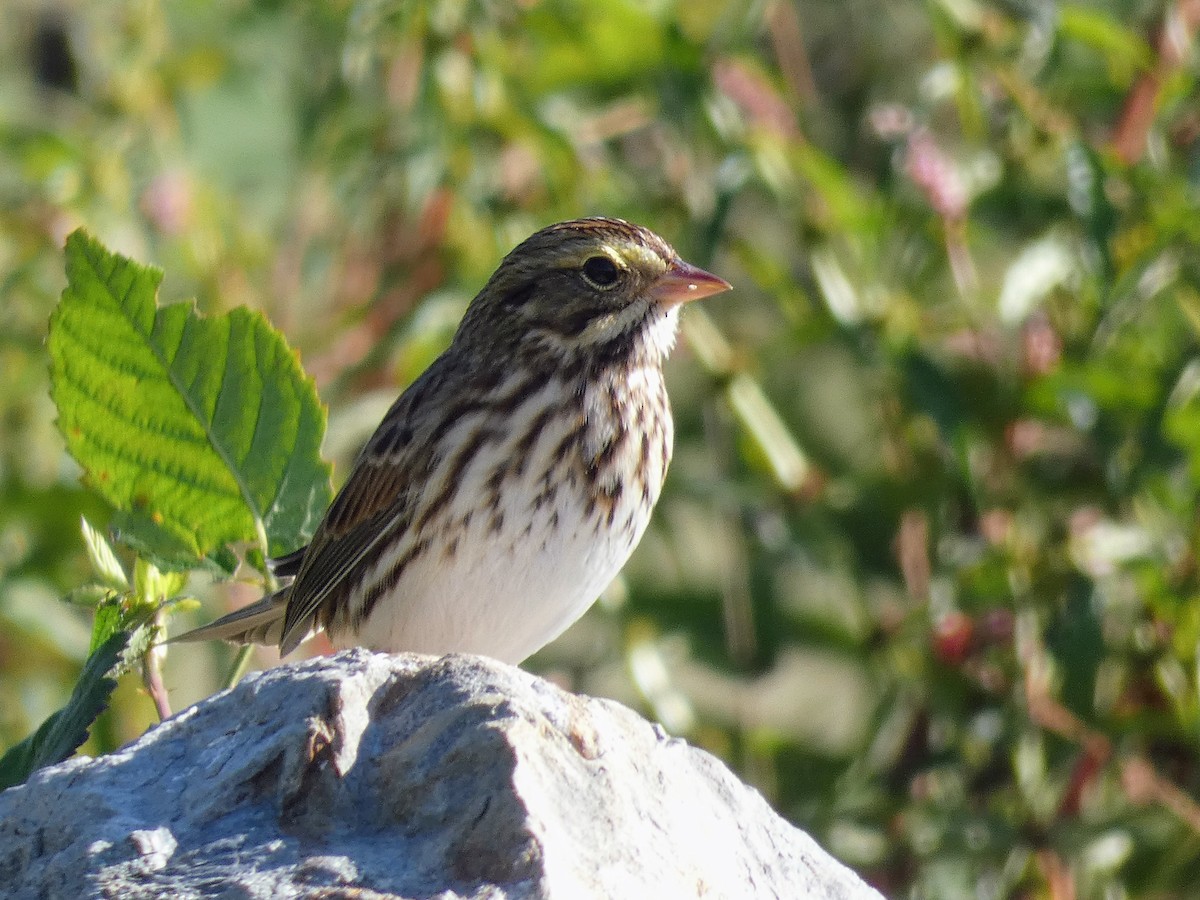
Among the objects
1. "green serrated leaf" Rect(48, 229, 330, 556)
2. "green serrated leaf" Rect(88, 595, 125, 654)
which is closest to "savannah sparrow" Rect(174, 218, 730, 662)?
"green serrated leaf" Rect(48, 229, 330, 556)

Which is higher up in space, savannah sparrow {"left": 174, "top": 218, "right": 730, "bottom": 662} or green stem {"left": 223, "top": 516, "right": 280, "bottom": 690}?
green stem {"left": 223, "top": 516, "right": 280, "bottom": 690}

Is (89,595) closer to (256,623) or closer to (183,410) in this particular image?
(183,410)

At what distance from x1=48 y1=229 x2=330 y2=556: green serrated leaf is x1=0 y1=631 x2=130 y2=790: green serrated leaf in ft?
1.01

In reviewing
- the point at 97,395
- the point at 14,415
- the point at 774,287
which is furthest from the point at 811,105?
the point at 97,395

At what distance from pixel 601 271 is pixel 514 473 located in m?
0.57

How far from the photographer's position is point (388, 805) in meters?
2.35

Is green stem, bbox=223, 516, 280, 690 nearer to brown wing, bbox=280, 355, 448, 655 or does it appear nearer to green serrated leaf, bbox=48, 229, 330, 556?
green serrated leaf, bbox=48, 229, 330, 556

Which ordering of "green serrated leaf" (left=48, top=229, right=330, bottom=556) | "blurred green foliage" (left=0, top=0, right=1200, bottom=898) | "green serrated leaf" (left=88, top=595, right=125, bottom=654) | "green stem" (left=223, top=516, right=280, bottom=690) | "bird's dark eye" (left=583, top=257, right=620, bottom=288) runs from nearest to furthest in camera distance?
"green serrated leaf" (left=88, top=595, right=125, bottom=654) < "green serrated leaf" (left=48, top=229, right=330, bottom=556) < "green stem" (left=223, top=516, right=280, bottom=690) < "bird's dark eye" (left=583, top=257, right=620, bottom=288) < "blurred green foliage" (left=0, top=0, right=1200, bottom=898)

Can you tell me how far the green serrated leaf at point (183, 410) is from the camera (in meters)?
2.96

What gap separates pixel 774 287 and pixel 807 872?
277 cm

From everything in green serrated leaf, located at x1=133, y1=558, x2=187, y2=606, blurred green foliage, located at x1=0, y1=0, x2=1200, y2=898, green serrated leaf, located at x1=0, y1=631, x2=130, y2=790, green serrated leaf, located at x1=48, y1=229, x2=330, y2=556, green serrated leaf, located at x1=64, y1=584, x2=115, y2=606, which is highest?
green serrated leaf, located at x1=48, y1=229, x2=330, y2=556

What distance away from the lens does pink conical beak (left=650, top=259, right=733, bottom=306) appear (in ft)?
13.2

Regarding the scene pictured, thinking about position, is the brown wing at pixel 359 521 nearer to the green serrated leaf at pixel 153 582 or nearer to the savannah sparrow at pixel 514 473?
the savannah sparrow at pixel 514 473

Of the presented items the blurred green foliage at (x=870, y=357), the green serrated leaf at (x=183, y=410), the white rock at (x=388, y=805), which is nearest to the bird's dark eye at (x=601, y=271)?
the blurred green foliage at (x=870, y=357)
